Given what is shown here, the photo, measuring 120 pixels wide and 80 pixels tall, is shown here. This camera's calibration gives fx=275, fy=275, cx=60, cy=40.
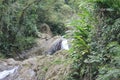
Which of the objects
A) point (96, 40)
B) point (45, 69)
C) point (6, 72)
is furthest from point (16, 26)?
point (96, 40)

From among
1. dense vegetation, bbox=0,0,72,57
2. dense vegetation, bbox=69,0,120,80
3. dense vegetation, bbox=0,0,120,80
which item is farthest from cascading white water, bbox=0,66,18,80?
dense vegetation, bbox=0,0,72,57

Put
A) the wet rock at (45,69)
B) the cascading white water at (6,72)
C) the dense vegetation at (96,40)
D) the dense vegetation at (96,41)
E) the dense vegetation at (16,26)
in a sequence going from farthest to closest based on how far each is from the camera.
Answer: the dense vegetation at (16,26)
the cascading white water at (6,72)
the wet rock at (45,69)
the dense vegetation at (96,40)
the dense vegetation at (96,41)

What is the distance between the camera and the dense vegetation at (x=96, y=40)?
6270 millimetres

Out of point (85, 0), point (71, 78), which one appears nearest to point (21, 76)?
point (71, 78)

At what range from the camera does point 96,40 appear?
22.6ft

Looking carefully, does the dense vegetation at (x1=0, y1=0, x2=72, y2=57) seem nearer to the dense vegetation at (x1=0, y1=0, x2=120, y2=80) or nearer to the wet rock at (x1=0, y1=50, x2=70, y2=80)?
the wet rock at (x1=0, y1=50, x2=70, y2=80)

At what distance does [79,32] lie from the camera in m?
7.30

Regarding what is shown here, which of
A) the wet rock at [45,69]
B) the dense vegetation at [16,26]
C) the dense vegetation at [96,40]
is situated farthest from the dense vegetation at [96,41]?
the dense vegetation at [16,26]

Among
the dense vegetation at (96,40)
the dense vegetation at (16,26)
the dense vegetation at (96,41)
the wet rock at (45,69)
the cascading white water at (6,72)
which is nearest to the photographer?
the dense vegetation at (96,41)

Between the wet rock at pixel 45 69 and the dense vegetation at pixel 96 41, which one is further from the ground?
the dense vegetation at pixel 96 41

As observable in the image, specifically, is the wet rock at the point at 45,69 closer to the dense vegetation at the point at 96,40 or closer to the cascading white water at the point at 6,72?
the cascading white water at the point at 6,72

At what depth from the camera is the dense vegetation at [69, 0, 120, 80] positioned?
6270mm

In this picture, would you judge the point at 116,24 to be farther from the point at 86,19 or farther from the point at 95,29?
the point at 86,19

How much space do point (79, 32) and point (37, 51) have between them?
33.2 feet
